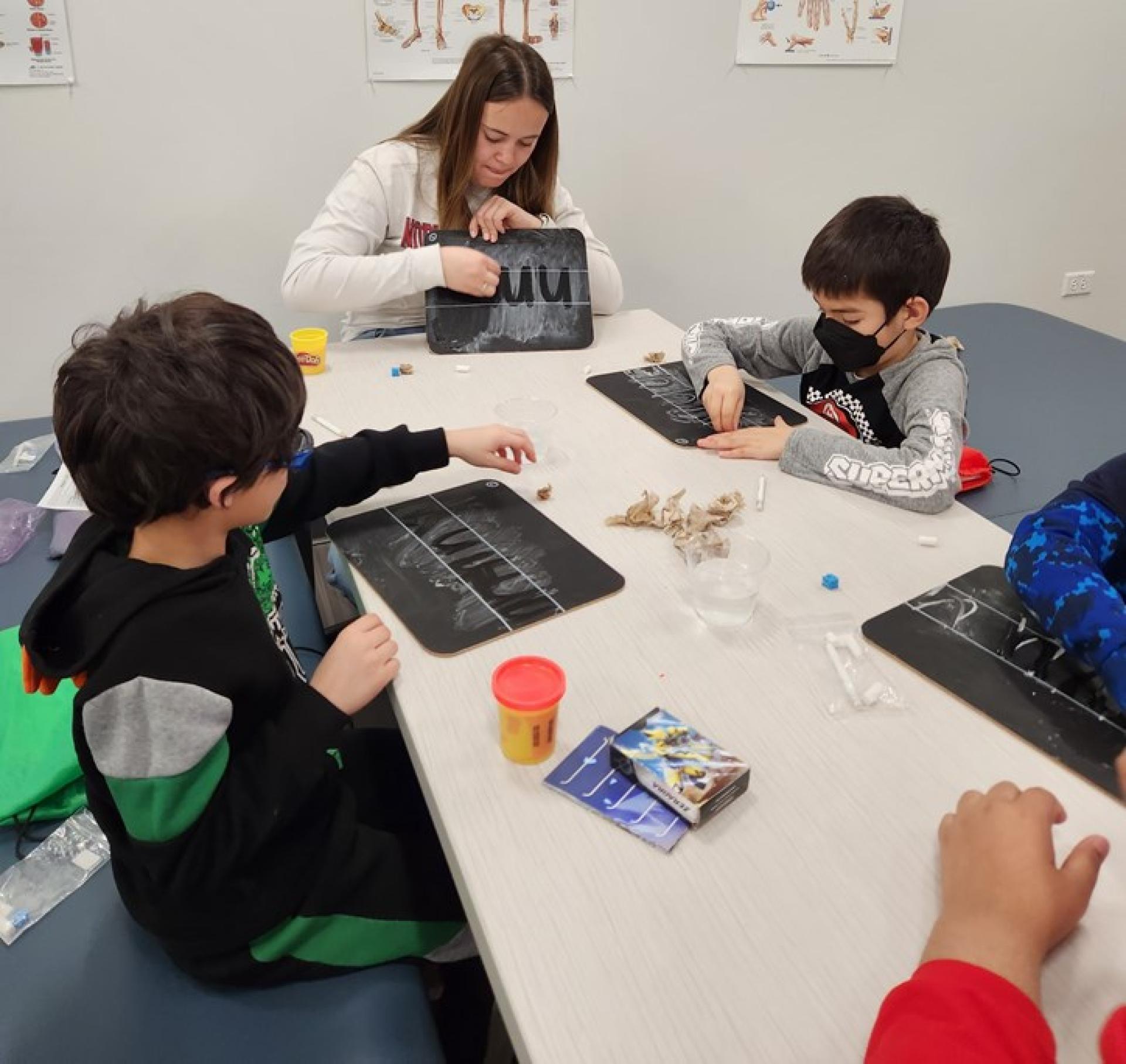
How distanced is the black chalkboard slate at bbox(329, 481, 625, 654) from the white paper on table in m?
0.54

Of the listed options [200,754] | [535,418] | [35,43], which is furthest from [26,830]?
[35,43]

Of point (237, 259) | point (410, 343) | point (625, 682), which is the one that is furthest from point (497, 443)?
point (237, 259)

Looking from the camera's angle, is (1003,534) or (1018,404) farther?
(1018,404)

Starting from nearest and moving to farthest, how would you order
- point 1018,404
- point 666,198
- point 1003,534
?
point 1003,534 < point 1018,404 < point 666,198

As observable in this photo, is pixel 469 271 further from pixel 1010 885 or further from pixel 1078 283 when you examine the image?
pixel 1078 283

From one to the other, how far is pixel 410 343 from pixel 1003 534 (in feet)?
3.53

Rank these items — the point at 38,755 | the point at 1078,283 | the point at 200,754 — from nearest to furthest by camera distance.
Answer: the point at 200,754, the point at 38,755, the point at 1078,283

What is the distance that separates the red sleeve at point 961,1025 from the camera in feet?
1.69

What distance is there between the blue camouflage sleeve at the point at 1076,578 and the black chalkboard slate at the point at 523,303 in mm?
910

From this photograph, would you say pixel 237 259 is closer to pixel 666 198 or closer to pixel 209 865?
pixel 666 198

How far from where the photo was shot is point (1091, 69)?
2854 millimetres

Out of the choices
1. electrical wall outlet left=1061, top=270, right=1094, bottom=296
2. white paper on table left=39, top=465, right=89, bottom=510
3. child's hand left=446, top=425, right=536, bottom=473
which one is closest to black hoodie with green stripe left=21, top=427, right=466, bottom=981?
child's hand left=446, top=425, right=536, bottom=473

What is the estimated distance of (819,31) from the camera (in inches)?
96.0

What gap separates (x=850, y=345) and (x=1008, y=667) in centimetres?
67
